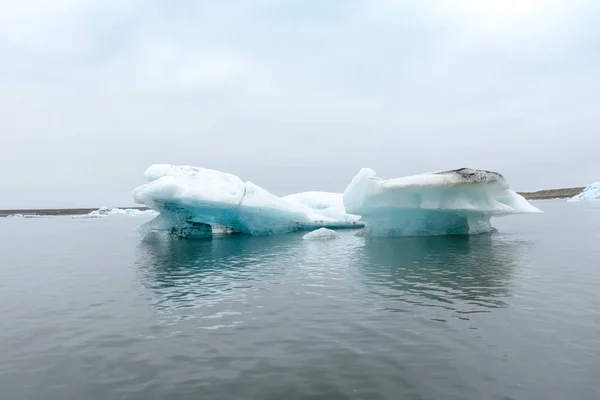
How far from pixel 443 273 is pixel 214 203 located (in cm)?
1759

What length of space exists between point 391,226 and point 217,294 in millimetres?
18927

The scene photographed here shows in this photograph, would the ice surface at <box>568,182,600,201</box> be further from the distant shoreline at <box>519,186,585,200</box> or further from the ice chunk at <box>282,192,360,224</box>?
the ice chunk at <box>282,192,360,224</box>

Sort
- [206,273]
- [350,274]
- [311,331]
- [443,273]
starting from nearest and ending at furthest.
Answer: [311,331] → [443,273] → [350,274] → [206,273]

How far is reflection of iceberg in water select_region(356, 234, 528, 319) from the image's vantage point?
35.4 ft

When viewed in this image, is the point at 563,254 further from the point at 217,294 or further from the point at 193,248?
the point at 193,248

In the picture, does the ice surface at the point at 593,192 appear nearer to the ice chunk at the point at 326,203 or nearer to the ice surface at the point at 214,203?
the ice chunk at the point at 326,203

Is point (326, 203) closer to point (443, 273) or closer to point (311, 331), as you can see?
point (443, 273)

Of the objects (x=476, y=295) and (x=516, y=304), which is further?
(x=476, y=295)

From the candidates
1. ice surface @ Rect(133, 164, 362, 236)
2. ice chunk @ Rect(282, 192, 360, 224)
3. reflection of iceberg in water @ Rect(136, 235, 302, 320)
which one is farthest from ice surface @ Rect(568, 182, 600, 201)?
reflection of iceberg in water @ Rect(136, 235, 302, 320)

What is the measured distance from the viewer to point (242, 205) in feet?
99.6

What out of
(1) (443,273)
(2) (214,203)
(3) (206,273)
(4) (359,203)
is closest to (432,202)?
(4) (359,203)

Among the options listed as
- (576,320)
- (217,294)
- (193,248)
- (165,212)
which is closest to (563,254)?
(576,320)

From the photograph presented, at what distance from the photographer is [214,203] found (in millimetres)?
28609

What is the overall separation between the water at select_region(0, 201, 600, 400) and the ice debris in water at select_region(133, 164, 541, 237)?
841 centimetres
